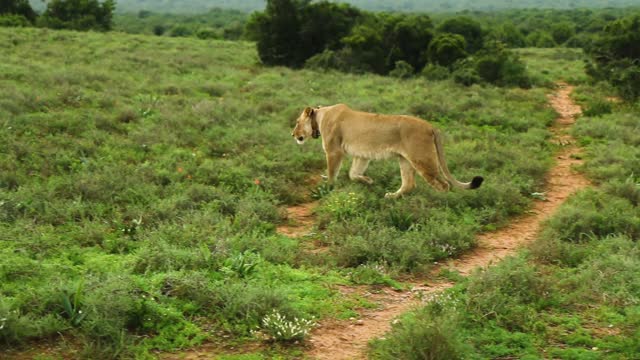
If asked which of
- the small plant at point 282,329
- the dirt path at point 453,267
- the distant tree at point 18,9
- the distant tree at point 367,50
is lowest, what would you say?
the dirt path at point 453,267

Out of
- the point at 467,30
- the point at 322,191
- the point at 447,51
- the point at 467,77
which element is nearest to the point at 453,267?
the point at 322,191

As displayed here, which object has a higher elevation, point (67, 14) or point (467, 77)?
point (67, 14)

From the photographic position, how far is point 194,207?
9594 mm

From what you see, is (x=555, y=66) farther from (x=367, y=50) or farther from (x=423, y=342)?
(x=423, y=342)

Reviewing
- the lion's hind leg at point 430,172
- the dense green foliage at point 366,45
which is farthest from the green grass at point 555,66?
the lion's hind leg at point 430,172

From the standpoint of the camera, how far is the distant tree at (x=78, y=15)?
3872 cm

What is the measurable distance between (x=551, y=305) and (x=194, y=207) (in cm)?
522

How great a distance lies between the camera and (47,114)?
13.9 m

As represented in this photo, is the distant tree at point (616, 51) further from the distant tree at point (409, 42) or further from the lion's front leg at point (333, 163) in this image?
the lion's front leg at point (333, 163)

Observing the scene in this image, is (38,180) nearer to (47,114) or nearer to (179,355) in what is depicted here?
(47,114)

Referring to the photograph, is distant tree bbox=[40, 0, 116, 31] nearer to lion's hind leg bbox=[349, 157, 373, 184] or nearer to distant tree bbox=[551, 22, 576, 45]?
lion's hind leg bbox=[349, 157, 373, 184]

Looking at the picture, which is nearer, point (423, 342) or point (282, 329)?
point (423, 342)

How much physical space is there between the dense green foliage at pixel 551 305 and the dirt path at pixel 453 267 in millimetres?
286

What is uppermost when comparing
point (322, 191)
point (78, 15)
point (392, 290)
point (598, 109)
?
point (78, 15)
